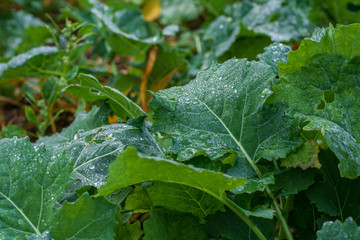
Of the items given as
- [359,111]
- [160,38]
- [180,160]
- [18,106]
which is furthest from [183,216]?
[18,106]

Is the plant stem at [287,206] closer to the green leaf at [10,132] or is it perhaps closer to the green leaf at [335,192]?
the green leaf at [335,192]

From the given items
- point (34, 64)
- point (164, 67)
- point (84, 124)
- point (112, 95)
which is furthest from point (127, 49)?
point (112, 95)

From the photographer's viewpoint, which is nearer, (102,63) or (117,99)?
(117,99)

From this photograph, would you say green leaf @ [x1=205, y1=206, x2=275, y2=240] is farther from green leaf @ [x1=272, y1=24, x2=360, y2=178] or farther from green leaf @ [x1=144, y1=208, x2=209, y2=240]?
green leaf @ [x1=272, y1=24, x2=360, y2=178]

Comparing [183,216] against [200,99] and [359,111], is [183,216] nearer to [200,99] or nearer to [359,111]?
[200,99]

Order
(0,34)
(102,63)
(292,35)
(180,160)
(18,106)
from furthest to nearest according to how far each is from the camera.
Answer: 1. (0,34)
2. (102,63)
3. (18,106)
4. (292,35)
5. (180,160)

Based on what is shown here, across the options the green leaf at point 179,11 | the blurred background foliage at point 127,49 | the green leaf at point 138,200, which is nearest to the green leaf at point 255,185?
the green leaf at point 138,200

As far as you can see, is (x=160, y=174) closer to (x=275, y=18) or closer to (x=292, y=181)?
(x=292, y=181)
